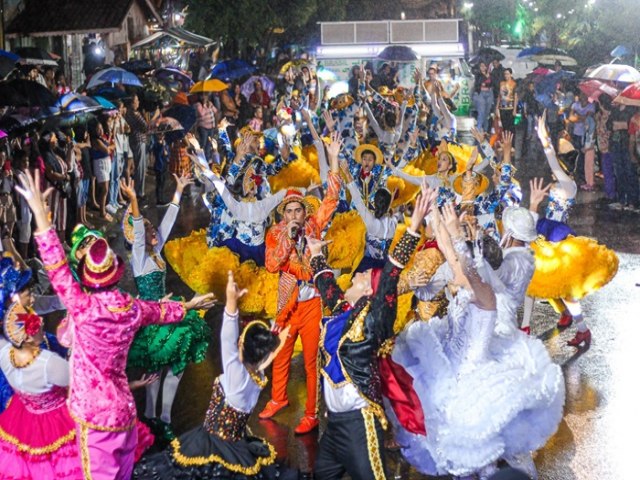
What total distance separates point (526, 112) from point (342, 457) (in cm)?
Answer: 2272

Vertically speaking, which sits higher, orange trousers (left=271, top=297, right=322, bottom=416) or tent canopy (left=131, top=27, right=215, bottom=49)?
tent canopy (left=131, top=27, right=215, bottom=49)

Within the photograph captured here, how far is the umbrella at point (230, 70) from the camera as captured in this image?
2336cm

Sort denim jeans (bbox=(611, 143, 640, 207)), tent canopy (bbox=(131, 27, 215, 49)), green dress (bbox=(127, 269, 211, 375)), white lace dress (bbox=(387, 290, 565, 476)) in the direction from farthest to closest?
tent canopy (bbox=(131, 27, 215, 49))
denim jeans (bbox=(611, 143, 640, 207))
green dress (bbox=(127, 269, 211, 375))
white lace dress (bbox=(387, 290, 565, 476))

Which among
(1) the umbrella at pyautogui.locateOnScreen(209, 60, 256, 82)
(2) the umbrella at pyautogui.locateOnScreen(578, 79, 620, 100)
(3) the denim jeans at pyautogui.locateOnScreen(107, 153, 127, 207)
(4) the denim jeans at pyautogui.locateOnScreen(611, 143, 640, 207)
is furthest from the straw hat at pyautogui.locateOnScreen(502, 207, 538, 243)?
(1) the umbrella at pyautogui.locateOnScreen(209, 60, 256, 82)

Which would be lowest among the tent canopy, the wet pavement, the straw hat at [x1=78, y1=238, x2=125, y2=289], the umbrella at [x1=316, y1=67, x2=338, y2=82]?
the wet pavement

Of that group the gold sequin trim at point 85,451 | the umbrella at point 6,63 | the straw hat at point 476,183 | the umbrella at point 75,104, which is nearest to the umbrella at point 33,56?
the umbrella at point 75,104

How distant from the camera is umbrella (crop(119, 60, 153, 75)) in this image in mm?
20422

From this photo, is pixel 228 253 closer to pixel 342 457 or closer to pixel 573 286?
pixel 573 286

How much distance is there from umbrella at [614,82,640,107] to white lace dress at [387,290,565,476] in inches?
424

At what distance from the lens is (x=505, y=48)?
38.2 m

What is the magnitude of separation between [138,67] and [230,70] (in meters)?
3.58

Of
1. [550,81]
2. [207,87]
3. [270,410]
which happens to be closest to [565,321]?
[270,410]

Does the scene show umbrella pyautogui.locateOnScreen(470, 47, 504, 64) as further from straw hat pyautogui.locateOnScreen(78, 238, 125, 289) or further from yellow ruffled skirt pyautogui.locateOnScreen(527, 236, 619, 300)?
straw hat pyautogui.locateOnScreen(78, 238, 125, 289)

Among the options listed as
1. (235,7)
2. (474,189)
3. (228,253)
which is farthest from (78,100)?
(235,7)
